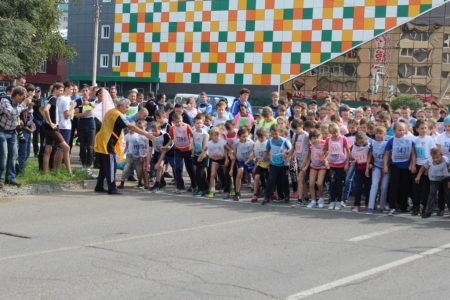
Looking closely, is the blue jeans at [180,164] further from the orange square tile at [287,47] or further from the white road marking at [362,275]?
the orange square tile at [287,47]

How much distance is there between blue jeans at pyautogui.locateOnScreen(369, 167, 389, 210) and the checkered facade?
27359mm

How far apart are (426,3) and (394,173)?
28.3m

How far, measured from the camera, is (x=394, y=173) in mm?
10828

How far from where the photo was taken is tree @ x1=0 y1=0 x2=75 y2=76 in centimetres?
2647

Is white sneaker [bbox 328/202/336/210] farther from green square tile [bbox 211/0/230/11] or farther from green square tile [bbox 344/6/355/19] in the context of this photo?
green square tile [bbox 211/0/230/11]

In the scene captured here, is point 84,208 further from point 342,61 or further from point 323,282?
point 342,61

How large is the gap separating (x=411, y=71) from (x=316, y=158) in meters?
31.1

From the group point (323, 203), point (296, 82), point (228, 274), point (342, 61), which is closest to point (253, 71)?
point (296, 82)

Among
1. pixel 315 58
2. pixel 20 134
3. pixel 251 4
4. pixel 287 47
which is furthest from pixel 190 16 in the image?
pixel 20 134

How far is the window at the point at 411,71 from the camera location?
40.0 metres

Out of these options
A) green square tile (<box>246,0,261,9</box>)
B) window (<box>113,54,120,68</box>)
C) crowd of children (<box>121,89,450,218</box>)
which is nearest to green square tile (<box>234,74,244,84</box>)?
green square tile (<box>246,0,261,9</box>)

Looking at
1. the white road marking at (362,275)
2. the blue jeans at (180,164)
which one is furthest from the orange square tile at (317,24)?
the white road marking at (362,275)

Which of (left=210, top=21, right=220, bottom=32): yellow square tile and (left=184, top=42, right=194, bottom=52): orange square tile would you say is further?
(left=184, top=42, right=194, bottom=52): orange square tile

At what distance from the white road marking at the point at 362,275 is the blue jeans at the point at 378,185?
2760mm
